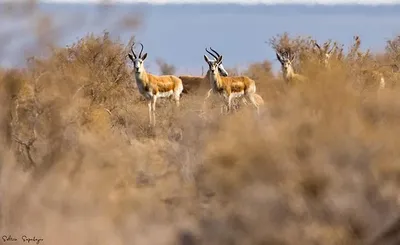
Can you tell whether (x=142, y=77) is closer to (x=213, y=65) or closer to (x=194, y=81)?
(x=213, y=65)

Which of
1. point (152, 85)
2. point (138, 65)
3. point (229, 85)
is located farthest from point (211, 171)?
point (229, 85)

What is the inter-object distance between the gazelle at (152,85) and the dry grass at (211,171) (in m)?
15.5

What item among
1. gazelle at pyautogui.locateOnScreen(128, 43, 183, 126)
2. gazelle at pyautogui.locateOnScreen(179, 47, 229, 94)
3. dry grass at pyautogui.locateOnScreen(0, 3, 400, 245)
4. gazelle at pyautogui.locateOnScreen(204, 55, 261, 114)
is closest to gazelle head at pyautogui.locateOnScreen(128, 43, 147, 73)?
gazelle at pyautogui.locateOnScreen(128, 43, 183, 126)

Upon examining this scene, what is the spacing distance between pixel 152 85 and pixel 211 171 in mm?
18931

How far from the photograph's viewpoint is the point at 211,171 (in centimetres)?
1077

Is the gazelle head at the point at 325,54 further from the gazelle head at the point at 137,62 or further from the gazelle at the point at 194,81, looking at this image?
the gazelle at the point at 194,81

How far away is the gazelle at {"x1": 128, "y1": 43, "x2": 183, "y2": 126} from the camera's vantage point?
1121 inches

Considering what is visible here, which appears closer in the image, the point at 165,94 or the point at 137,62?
the point at 137,62

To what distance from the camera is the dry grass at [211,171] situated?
980 cm

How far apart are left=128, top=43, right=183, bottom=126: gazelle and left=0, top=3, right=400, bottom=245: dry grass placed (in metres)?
15.5

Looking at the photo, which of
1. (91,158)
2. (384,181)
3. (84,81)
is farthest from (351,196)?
(84,81)

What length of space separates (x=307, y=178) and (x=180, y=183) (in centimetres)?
219

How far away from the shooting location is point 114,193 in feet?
37.4

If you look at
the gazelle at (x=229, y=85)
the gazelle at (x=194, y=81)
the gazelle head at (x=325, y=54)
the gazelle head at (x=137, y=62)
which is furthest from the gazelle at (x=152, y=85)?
the gazelle head at (x=325, y=54)
